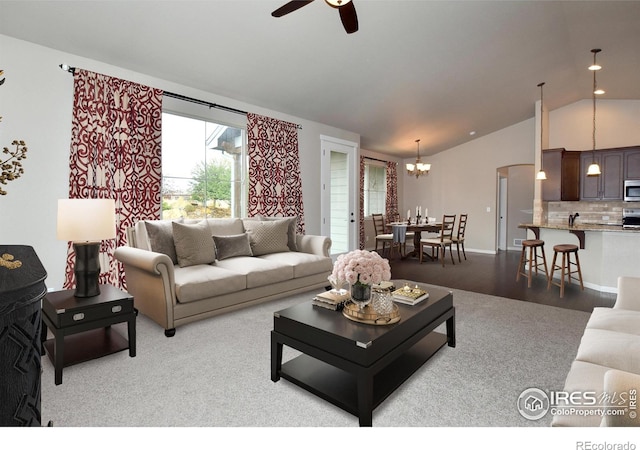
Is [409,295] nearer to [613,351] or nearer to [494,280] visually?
[613,351]

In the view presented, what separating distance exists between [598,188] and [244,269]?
673 cm

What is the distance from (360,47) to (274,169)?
84.6 inches

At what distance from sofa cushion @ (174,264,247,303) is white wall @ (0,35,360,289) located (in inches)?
52.4

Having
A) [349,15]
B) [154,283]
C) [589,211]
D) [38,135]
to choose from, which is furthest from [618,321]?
[589,211]

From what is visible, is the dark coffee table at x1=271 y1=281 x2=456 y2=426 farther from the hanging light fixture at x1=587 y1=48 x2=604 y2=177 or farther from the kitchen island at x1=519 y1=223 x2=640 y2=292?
the hanging light fixture at x1=587 y1=48 x2=604 y2=177

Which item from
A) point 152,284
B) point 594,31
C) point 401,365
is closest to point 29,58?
point 152,284

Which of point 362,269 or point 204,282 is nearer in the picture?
point 362,269

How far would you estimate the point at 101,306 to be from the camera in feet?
8.11

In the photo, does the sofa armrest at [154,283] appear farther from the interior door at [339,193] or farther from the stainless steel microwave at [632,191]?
the stainless steel microwave at [632,191]

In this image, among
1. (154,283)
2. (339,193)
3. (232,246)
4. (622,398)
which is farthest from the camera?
(339,193)

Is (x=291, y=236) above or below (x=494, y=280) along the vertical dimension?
above

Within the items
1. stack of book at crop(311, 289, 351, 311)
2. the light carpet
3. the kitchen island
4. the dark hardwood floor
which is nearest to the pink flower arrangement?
stack of book at crop(311, 289, 351, 311)

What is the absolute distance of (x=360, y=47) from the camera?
4145 millimetres

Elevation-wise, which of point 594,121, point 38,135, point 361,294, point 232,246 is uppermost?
point 594,121
